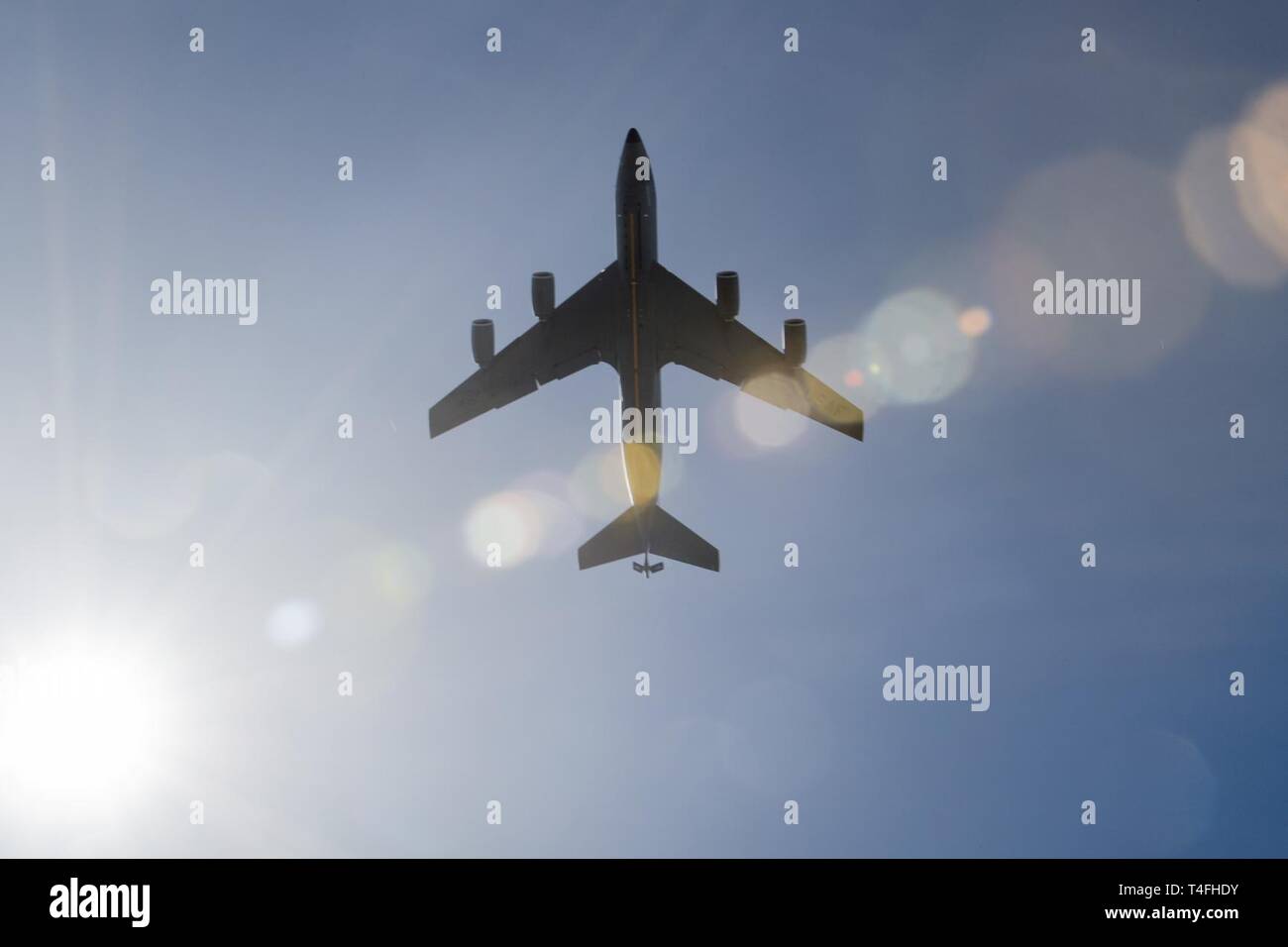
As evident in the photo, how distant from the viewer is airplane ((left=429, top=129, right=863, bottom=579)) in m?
33.6

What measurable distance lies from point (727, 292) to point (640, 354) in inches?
149

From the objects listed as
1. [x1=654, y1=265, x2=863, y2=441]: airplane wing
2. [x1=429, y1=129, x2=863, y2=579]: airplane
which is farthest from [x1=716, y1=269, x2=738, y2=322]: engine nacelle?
[x1=654, y1=265, x2=863, y2=441]: airplane wing

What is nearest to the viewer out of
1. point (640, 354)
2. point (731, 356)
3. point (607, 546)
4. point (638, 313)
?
point (638, 313)

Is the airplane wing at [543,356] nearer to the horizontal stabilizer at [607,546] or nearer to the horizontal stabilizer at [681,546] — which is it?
the horizontal stabilizer at [607,546]

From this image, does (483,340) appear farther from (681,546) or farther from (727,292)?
(681,546)

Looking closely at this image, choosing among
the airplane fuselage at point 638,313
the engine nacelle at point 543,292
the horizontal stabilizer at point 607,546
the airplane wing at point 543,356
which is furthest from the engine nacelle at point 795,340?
the horizontal stabilizer at point 607,546

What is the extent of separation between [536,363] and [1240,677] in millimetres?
26588

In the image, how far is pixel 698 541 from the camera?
1608 inches

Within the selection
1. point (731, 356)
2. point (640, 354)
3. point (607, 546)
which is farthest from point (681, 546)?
point (640, 354)

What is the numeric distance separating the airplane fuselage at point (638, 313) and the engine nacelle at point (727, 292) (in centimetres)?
249

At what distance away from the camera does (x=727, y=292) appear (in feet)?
113
